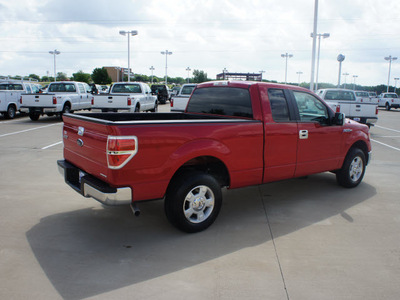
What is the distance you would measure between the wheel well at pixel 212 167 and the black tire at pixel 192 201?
0.25 m

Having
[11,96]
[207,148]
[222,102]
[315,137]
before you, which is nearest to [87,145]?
[207,148]

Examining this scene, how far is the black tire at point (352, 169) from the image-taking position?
6.46 m

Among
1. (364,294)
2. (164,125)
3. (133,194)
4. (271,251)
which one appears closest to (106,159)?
(133,194)

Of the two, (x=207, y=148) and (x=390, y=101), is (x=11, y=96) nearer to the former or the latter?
(x=207, y=148)

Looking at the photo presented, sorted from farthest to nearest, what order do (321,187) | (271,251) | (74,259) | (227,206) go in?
1. (321,187)
2. (227,206)
3. (271,251)
4. (74,259)

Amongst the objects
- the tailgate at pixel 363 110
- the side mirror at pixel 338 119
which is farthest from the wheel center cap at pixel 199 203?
the tailgate at pixel 363 110

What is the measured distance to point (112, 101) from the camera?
17.0 metres

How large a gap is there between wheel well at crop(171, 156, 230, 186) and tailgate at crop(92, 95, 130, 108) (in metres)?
12.8

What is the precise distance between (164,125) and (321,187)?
12.7 feet

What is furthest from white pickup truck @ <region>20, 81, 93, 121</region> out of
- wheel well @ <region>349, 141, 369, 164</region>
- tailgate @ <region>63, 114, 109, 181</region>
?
wheel well @ <region>349, 141, 369, 164</region>

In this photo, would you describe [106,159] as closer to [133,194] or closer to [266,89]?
[133,194]

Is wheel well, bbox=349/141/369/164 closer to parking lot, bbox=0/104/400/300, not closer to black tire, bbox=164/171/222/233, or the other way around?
parking lot, bbox=0/104/400/300

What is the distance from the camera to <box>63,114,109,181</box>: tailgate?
154 inches

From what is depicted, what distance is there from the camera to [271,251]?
Result: 4070mm
